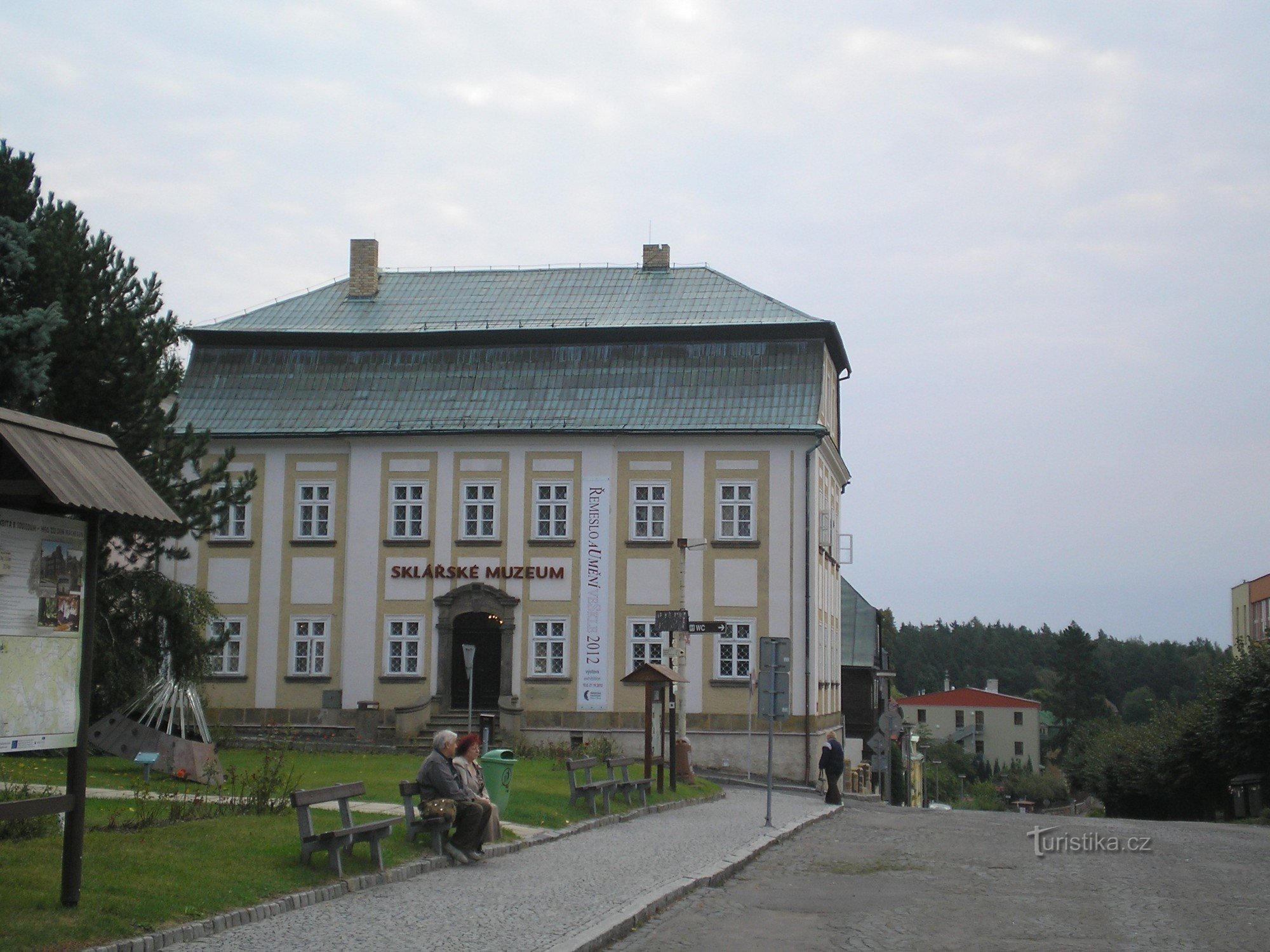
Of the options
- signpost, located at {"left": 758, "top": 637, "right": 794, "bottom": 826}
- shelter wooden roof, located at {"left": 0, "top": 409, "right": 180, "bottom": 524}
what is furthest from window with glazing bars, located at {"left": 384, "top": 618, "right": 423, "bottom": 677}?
shelter wooden roof, located at {"left": 0, "top": 409, "right": 180, "bottom": 524}

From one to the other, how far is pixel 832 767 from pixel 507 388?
1558cm

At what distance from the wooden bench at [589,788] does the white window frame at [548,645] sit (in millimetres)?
17037

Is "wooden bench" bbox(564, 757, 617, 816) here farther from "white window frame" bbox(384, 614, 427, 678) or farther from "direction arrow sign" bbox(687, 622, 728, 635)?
"white window frame" bbox(384, 614, 427, 678)

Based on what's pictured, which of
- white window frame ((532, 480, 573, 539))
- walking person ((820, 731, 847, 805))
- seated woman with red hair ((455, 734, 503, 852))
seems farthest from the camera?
white window frame ((532, 480, 573, 539))

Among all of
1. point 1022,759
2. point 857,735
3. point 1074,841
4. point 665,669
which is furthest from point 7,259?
point 1022,759

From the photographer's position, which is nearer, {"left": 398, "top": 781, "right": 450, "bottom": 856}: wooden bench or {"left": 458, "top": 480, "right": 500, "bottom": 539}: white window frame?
{"left": 398, "top": 781, "right": 450, "bottom": 856}: wooden bench

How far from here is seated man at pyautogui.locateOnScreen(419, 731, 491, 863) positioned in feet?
49.5

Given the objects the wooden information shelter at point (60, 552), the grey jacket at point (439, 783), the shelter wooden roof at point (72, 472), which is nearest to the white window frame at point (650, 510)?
the grey jacket at point (439, 783)

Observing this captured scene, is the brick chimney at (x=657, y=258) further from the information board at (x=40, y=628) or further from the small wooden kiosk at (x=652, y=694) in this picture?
the information board at (x=40, y=628)

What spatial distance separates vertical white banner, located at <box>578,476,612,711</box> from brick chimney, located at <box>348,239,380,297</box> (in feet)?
37.0

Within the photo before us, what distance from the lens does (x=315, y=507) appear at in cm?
4078

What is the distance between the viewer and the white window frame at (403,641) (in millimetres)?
39594

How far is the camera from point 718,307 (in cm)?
4156

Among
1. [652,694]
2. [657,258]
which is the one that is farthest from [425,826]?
[657,258]
